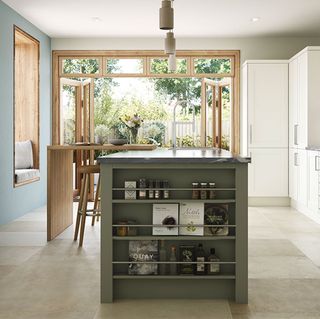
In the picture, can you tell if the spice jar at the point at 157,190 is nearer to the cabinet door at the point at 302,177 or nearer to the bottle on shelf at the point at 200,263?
the bottle on shelf at the point at 200,263

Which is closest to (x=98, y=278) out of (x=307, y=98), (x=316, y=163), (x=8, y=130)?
(x=8, y=130)

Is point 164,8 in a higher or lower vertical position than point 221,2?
lower

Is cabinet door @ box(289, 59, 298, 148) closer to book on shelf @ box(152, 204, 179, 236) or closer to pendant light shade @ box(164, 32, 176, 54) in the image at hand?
pendant light shade @ box(164, 32, 176, 54)

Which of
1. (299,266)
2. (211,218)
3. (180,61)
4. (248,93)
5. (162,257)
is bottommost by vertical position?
(299,266)

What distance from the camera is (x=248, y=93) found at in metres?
7.91

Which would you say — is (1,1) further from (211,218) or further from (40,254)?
(211,218)

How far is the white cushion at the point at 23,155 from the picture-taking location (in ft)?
24.1

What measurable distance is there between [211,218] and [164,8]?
1.47m

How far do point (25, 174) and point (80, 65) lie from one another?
→ 7.64ft

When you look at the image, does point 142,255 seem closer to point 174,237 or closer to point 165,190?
point 174,237

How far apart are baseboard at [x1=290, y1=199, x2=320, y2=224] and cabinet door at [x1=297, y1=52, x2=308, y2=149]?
0.84m

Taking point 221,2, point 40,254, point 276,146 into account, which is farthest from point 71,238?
point 276,146

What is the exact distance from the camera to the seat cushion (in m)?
6.81

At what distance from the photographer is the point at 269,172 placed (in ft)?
26.0
